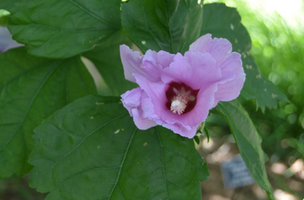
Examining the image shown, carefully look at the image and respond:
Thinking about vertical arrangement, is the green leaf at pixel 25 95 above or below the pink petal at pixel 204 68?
below

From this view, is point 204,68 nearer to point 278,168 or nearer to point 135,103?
point 135,103

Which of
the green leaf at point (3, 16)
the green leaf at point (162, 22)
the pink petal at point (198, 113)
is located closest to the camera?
the pink petal at point (198, 113)

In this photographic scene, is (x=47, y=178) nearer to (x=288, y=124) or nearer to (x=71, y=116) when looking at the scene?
(x=71, y=116)

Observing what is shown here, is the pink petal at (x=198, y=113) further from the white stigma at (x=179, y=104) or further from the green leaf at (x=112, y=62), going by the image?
the green leaf at (x=112, y=62)

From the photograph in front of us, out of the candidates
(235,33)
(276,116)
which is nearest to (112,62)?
(235,33)

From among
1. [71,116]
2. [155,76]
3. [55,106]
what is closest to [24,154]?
[55,106]

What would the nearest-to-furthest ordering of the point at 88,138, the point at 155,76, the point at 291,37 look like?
the point at 155,76 → the point at 88,138 → the point at 291,37

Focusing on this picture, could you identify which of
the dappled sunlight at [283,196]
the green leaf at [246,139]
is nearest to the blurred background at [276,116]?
the dappled sunlight at [283,196]
